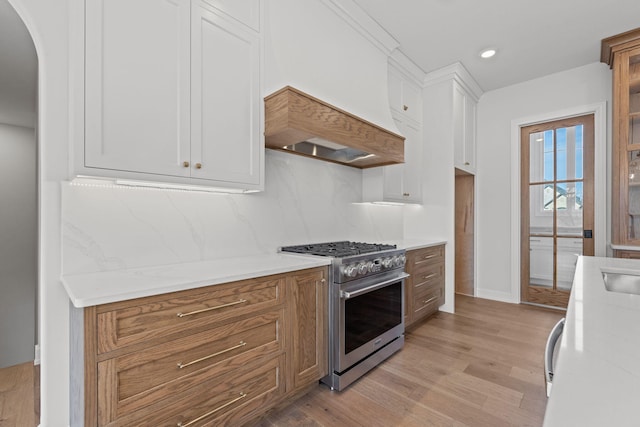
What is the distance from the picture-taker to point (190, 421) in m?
1.35

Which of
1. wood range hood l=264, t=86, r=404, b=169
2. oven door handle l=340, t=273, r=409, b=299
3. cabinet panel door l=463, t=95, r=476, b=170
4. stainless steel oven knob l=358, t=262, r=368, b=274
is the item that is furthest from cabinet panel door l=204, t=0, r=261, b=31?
cabinet panel door l=463, t=95, r=476, b=170

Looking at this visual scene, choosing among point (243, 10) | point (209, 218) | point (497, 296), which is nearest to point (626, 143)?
point (497, 296)

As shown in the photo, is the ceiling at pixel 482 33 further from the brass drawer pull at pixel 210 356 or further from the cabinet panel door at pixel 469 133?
the brass drawer pull at pixel 210 356

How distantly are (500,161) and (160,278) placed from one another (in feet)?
14.1

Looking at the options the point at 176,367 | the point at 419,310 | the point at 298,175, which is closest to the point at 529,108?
the point at 419,310

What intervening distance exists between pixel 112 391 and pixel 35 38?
62.0 inches

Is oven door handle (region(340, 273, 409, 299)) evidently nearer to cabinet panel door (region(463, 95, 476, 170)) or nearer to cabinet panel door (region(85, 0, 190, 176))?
cabinet panel door (region(85, 0, 190, 176))

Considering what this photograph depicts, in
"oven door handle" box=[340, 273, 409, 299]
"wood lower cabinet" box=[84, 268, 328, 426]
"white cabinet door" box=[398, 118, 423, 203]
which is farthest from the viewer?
"white cabinet door" box=[398, 118, 423, 203]

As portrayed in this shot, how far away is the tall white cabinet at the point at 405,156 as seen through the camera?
3.13m

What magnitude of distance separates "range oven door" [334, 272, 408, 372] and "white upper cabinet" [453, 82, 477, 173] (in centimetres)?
199

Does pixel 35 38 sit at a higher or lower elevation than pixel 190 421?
higher

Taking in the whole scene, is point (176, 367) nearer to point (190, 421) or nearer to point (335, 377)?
point (190, 421)

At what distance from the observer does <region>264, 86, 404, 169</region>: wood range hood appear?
187cm

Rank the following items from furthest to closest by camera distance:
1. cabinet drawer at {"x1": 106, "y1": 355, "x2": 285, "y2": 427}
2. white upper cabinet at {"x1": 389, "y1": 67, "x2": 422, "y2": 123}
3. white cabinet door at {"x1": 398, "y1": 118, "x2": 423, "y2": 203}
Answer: white cabinet door at {"x1": 398, "y1": 118, "x2": 423, "y2": 203}
white upper cabinet at {"x1": 389, "y1": 67, "x2": 422, "y2": 123}
cabinet drawer at {"x1": 106, "y1": 355, "x2": 285, "y2": 427}
